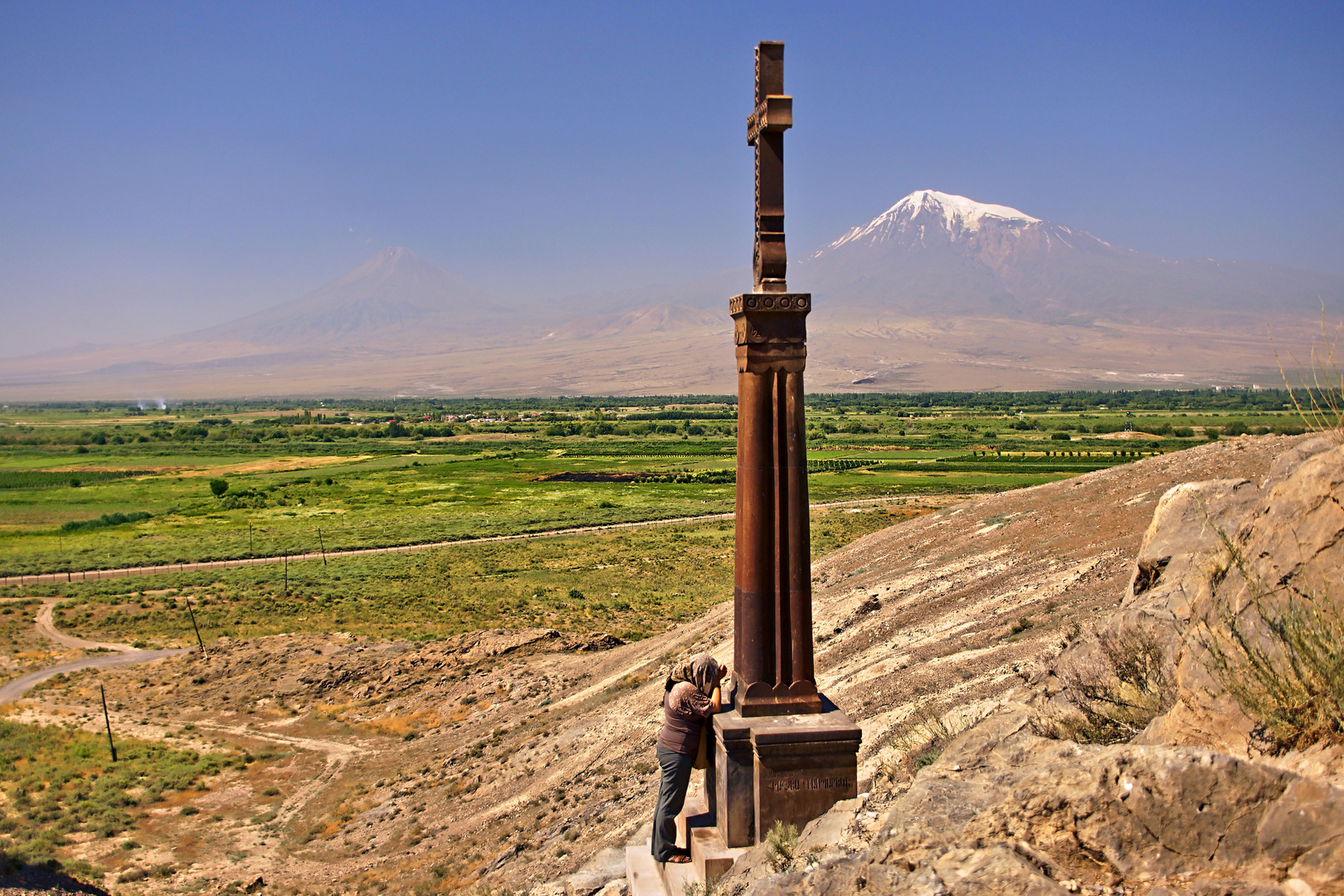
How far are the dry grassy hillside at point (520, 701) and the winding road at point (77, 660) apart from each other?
83cm

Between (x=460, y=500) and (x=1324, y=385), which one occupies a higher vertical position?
(x=1324, y=385)

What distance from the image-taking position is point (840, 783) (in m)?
6.55

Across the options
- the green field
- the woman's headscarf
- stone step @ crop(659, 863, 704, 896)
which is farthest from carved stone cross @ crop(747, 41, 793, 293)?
the green field

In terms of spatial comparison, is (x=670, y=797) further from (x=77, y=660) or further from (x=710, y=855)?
(x=77, y=660)

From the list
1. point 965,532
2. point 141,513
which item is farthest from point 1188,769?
point 141,513

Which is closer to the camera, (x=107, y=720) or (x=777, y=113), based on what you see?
(x=777, y=113)

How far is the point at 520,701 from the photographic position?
61.0 ft

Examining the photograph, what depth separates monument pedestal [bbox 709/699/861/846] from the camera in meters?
6.47

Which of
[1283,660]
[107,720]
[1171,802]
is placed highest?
[1283,660]

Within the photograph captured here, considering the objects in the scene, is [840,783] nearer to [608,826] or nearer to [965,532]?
[608,826]

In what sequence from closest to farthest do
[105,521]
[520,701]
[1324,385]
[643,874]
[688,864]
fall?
[1324,385]
[688,864]
[643,874]
[520,701]
[105,521]

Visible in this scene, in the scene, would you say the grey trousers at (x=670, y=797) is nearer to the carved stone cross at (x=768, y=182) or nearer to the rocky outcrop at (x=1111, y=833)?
the rocky outcrop at (x=1111, y=833)

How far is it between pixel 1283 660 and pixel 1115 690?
2157 mm

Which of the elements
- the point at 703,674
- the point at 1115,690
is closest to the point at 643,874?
the point at 703,674
